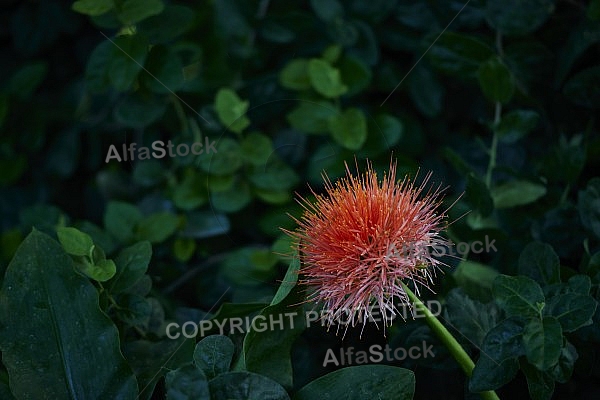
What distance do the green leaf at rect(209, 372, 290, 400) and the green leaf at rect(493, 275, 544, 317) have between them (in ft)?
0.59

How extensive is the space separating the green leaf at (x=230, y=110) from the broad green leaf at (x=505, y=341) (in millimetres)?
432

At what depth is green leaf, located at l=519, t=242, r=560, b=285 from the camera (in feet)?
2.22

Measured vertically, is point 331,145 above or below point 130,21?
below

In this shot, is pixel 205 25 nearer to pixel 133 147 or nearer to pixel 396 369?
pixel 133 147

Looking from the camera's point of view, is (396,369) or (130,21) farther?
(130,21)

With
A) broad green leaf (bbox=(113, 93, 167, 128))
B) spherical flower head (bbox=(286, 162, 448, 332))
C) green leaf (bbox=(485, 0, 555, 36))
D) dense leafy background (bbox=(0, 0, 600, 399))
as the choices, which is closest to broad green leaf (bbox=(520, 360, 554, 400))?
dense leafy background (bbox=(0, 0, 600, 399))

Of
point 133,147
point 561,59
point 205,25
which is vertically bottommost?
point 133,147

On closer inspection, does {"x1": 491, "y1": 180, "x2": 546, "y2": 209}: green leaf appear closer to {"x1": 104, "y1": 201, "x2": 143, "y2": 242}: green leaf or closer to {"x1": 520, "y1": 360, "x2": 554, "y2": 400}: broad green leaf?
{"x1": 520, "y1": 360, "x2": 554, "y2": 400}: broad green leaf

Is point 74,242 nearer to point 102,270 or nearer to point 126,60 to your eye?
point 102,270

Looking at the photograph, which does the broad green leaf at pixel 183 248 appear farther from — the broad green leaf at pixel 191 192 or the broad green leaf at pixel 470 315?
the broad green leaf at pixel 470 315

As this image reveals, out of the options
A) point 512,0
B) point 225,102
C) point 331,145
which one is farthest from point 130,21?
point 512,0

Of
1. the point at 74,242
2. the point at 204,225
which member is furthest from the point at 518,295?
the point at 204,225

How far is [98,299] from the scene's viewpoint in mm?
Answer: 641

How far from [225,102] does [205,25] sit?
204mm
